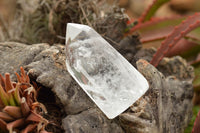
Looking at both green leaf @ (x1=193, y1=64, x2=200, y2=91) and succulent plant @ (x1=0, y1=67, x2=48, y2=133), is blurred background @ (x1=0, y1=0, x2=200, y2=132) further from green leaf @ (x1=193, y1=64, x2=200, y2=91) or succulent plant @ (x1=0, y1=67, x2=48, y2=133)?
succulent plant @ (x1=0, y1=67, x2=48, y2=133)

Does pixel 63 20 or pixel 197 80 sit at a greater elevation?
pixel 63 20

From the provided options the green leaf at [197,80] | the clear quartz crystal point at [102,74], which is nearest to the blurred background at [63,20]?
the green leaf at [197,80]

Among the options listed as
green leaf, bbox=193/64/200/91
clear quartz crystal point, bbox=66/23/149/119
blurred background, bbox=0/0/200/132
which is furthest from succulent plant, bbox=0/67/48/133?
green leaf, bbox=193/64/200/91

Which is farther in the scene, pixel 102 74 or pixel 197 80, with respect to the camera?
pixel 197 80

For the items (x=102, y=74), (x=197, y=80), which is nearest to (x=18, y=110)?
(x=102, y=74)

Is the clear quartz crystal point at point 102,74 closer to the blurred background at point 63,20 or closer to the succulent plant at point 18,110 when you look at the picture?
the succulent plant at point 18,110

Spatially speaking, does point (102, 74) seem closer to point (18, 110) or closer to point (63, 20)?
point (18, 110)

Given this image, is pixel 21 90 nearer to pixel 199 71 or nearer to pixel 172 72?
pixel 172 72

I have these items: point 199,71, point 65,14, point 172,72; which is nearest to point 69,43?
point 65,14
